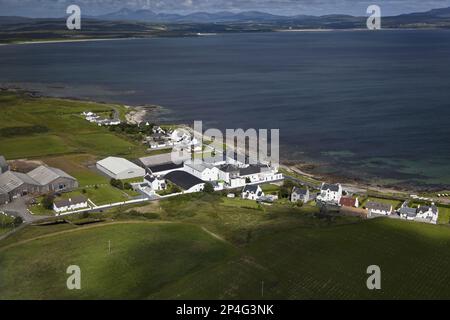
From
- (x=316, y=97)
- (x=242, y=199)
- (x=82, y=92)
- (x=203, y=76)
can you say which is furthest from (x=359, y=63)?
(x=242, y=199)

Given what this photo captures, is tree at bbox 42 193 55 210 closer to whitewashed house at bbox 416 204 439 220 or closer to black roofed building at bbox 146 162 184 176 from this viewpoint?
black roofed building at bbox 146 162 184 176

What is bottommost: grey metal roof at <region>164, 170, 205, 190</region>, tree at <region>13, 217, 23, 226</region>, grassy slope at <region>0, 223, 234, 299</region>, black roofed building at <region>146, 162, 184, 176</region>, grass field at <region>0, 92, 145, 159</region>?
grassy slope at <region>0, 223, 234, 299</region>

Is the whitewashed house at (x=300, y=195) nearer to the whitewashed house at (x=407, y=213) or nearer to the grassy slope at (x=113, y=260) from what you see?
the whitewashed house at (x=407, y=213)

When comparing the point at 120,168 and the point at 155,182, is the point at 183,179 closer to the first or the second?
the point at 155,182

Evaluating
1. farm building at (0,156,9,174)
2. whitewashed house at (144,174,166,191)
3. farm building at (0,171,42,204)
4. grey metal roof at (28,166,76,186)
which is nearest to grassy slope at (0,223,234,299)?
whitewashed house at (144,174,166,191)

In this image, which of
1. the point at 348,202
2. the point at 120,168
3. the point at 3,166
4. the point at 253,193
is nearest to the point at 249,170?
the point at 253,193
